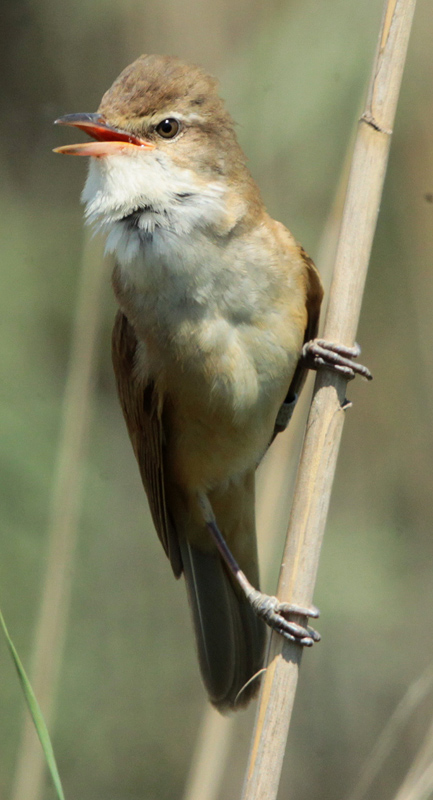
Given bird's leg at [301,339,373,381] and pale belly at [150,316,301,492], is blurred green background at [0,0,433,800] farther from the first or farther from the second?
bird's leg at [301,339,373,381]

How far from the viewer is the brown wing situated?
276cm

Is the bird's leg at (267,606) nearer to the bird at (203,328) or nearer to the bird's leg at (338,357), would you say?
the bird at (203,328)

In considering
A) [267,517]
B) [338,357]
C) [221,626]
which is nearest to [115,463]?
[221,626]

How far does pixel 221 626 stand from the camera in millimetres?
3047

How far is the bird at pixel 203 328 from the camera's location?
227 centimetres

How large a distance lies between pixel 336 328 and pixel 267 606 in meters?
0.88

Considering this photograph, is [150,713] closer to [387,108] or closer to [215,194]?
[215,194]

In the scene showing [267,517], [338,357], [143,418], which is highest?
[338,357]

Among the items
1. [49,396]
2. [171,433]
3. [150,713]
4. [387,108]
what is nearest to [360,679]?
[150,713]

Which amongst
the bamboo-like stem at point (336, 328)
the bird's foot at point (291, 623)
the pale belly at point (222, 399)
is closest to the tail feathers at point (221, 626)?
the pale belly at point (222, 399)

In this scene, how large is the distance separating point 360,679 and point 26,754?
4.68 ft

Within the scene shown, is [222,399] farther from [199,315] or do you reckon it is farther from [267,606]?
[267,606]

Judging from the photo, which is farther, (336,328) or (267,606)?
(267,606)

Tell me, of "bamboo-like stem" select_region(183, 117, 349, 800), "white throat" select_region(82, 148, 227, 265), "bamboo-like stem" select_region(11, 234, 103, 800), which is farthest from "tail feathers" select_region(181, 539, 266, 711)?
"white throat" select_region(82, 148, 227, 265)
